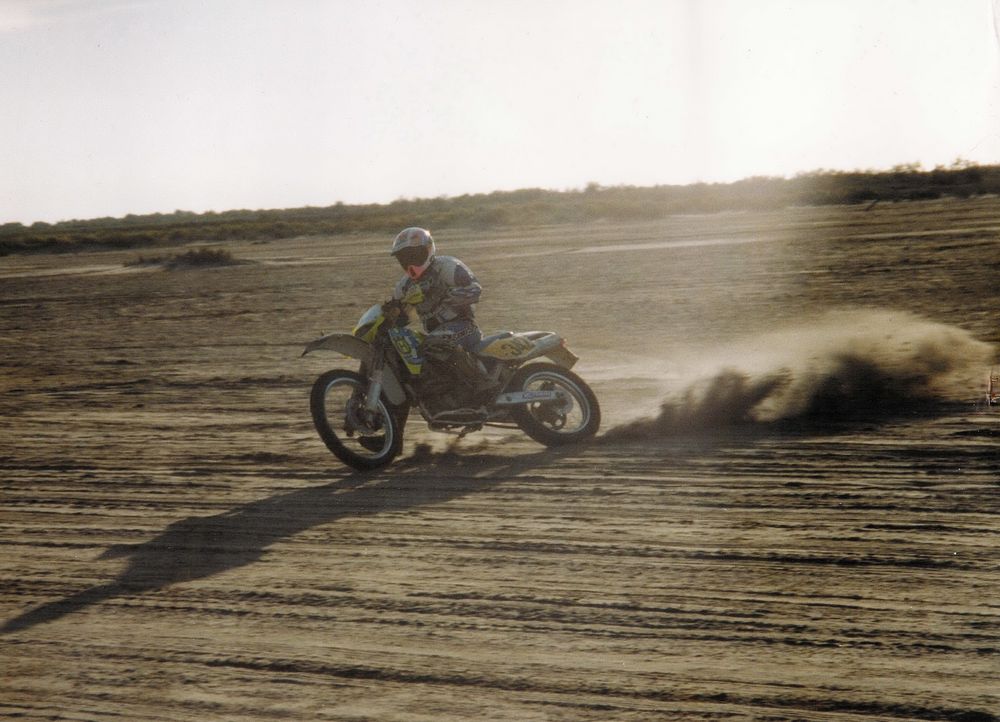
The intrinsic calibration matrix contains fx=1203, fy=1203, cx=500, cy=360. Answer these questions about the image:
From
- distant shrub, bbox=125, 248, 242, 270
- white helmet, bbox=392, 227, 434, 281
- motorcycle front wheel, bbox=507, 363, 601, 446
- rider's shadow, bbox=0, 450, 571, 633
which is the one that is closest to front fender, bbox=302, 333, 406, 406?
rider's shadow, bbox=0, 450, 571, 633

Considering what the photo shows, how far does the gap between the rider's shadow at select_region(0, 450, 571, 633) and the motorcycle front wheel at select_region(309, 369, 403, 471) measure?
0.16 metres

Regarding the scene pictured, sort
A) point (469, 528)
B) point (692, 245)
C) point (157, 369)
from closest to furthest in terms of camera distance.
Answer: point (469, 528) → point (157, 369) → point (692, 245)

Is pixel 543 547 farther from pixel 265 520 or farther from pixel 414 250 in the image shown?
pixel 414 250

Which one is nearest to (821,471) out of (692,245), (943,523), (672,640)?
(943,523)

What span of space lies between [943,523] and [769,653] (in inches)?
77.8

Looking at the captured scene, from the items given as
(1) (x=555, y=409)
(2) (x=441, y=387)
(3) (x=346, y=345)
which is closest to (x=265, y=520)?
(3) (x=346, y=345)

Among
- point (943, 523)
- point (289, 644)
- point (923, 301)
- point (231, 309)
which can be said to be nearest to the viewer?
point (289, 644)

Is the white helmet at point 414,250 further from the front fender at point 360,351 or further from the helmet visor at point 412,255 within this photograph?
the front fender at point 360,351

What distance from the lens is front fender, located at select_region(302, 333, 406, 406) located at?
8859mm

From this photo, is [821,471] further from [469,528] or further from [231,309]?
[231,309]

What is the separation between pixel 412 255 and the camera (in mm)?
8680

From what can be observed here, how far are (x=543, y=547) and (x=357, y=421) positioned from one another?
2.76 metres

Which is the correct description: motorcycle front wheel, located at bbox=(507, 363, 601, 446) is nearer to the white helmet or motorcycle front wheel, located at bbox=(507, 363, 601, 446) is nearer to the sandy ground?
the sandy ground

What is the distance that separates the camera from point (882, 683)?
4367 millimetres
